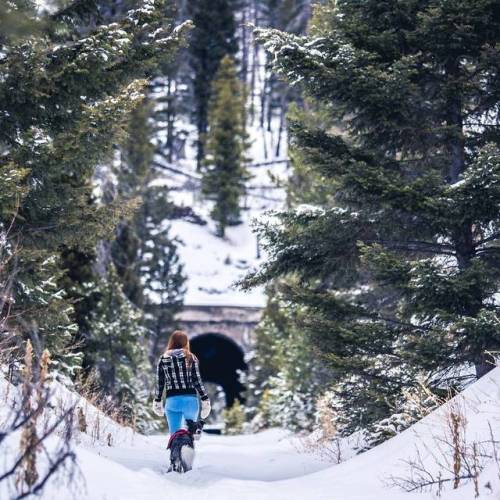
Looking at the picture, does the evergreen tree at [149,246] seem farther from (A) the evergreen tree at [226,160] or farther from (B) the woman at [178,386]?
(B) the woman at [178,386]

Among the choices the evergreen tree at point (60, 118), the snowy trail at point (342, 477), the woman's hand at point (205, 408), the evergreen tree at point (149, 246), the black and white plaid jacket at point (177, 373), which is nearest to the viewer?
the snowy trail at point (342, 477)

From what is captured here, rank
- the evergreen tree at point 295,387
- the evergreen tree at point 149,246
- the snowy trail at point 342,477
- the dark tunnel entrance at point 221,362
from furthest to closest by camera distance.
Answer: the dark tunnel entrance at point 221,362
the evergreen tree at point 149,246
the evergreen tree at point 295,387
the snowy trail at point 342,477

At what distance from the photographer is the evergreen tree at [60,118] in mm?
8711

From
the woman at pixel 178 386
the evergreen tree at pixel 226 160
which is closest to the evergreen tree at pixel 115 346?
the woman at pixel 178 386

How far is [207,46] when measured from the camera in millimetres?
54969

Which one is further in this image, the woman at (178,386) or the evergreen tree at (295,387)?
the evergreen tree at (295,387)

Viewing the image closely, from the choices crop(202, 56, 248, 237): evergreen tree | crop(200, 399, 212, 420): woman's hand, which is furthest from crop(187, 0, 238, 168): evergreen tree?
crop(200, 399, 212, 420): woman's hand

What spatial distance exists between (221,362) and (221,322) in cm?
845

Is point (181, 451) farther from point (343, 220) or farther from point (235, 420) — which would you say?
point (235, 420)

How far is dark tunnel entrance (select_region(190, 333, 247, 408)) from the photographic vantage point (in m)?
41.0

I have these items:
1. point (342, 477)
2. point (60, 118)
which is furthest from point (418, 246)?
point (60, 118)

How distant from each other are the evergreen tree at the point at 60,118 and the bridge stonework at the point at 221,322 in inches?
1015

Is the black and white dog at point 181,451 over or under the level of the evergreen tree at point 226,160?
under

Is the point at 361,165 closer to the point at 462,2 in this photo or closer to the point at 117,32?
the point at 462,2
